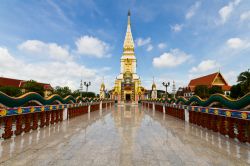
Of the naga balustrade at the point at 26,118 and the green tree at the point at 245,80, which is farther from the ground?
the green tree at the point at 245,80

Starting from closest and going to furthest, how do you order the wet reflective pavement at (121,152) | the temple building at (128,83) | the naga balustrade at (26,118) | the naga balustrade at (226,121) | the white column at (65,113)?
the wet reflective pavement at (121,152)
the naga balustrade at (226,121)
the naga balustrade at (26,118)
the white column at (65,113)
the temple building at (128,83)

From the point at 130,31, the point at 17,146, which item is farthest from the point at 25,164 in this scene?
the point at 130,31

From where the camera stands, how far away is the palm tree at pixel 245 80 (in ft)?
81.8

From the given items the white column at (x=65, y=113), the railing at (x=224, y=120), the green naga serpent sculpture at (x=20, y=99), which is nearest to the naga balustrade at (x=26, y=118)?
the green naga serpent sculpture at (x=20, y=99)

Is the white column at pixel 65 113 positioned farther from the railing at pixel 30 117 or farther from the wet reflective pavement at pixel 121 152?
the wet reflective pavement at pixel 121 152

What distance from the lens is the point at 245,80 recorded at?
86.1ft

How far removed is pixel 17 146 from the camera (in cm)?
462

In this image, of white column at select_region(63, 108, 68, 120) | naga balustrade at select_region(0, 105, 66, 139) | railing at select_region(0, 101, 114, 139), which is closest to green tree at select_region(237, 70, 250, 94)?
railing at select_region(0, 101, 114, 139)

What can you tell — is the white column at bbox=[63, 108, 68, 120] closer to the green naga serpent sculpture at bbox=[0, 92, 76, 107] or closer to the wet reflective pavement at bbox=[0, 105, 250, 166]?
the green naga serpent sculpture at bbox=[0, 92, 76, 107]

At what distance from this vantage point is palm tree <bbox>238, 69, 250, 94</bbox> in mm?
24944

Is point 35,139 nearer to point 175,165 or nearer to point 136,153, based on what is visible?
point 136,153

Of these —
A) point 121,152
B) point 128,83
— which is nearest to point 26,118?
point 121,152

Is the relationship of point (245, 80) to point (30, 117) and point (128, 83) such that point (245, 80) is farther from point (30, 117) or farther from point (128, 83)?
point (30, 117)

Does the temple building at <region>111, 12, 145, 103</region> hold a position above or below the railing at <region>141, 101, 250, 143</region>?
above
